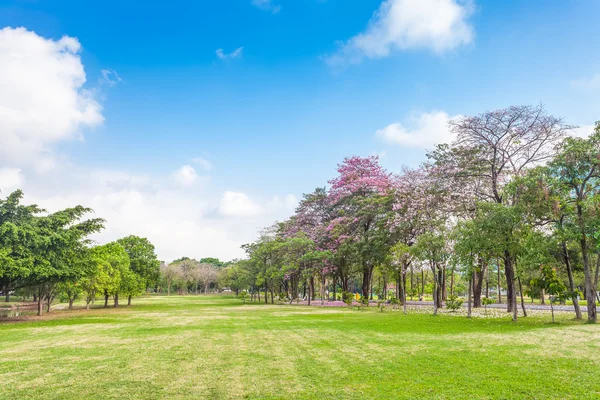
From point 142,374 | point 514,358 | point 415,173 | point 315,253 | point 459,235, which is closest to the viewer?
point 142,374

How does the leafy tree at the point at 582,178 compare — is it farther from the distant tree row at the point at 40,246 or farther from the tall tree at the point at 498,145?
the distant tree row at the point at 40,246

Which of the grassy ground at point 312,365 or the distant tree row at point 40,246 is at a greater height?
the distant tree row at point 40,246

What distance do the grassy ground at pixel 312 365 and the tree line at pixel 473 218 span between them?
4.57 meters

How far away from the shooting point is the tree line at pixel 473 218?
54.9 ft

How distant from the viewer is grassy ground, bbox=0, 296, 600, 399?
22.8ft

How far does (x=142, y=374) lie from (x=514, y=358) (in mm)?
8884

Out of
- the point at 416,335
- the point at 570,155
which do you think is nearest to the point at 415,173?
the point at 570,155

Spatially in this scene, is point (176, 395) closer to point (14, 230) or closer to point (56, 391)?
point (56, 391)

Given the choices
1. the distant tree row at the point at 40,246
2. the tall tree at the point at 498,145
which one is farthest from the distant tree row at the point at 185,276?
the tall tree at the point at 498,145

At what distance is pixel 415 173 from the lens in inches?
1198

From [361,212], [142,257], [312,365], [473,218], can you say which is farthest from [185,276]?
[312,365]

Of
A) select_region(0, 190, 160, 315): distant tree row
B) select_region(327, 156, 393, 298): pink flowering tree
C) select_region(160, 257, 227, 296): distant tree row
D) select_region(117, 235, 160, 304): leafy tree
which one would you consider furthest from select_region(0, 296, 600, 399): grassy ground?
select_region(160, 257, 227, 296): distant tree row

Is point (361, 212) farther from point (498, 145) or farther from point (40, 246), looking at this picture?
point (40, 246)

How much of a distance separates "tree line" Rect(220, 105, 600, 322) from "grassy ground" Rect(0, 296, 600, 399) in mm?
4574
